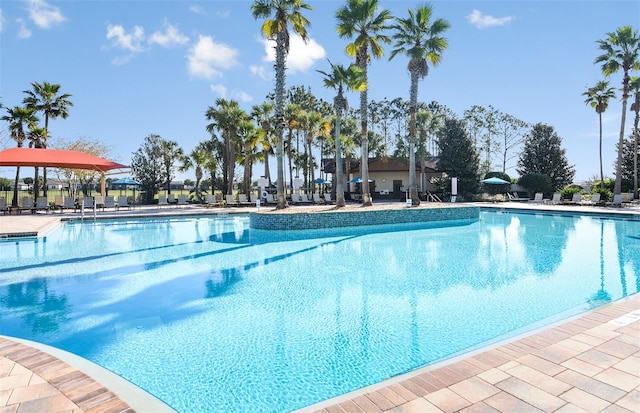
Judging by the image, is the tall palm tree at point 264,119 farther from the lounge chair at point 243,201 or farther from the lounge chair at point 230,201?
the lounge chair at point 230,201

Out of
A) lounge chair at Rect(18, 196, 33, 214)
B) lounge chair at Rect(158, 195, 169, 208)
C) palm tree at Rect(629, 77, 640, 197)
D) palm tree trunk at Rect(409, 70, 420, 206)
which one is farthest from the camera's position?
lounge chair at Rect(158, 195, 169, 208)

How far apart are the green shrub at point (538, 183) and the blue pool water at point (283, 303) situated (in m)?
23.3

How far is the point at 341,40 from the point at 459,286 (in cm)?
1577

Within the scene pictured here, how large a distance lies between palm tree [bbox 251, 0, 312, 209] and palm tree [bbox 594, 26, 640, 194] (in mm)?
21797

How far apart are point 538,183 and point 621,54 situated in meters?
11.7

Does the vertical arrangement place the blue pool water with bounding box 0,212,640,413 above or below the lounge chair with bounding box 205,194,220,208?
below

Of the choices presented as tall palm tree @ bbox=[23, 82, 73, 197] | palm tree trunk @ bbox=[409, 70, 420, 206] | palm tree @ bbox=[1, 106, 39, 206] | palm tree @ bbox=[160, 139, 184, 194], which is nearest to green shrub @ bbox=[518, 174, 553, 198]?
palm tree trunk @ bbox=[409, 70, 420, 206]

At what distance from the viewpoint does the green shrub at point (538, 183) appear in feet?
109

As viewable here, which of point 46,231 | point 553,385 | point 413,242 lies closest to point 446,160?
point 413,242

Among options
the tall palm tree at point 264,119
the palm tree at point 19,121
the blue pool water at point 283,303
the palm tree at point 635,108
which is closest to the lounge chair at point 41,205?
the palm tree at point 19,121

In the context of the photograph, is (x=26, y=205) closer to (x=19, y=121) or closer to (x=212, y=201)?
(x=19, y=121)

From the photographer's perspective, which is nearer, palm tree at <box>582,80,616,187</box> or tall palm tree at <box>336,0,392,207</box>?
tall palm tree at <box>336,0,392,207</box>

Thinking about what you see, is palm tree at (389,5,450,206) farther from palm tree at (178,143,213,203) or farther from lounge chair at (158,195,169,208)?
palm tree at (178,143,213,203)

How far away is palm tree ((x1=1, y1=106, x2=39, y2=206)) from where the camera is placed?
76.2ft
